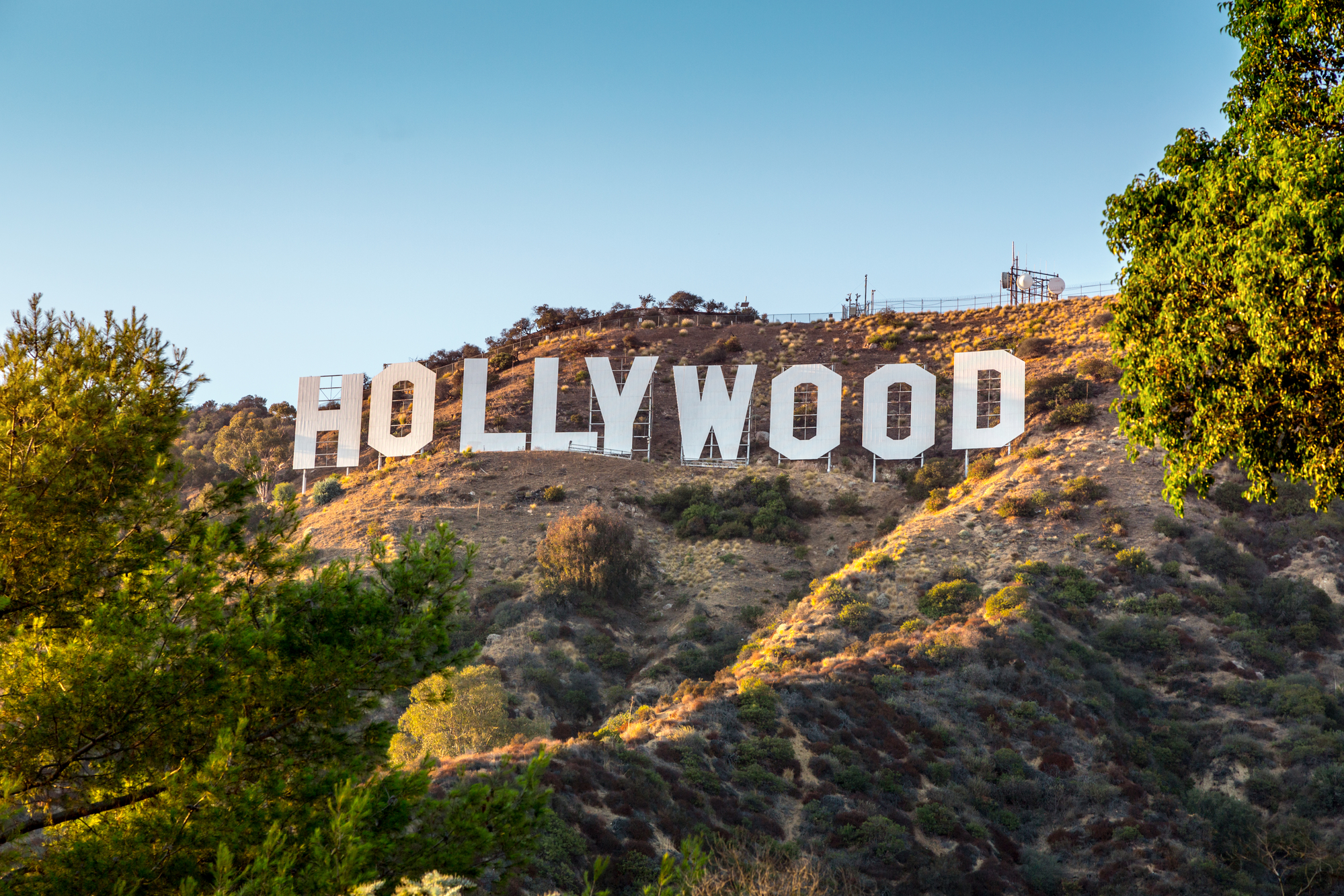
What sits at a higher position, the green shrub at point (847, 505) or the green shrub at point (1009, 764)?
the green shrub at point (847, 505)

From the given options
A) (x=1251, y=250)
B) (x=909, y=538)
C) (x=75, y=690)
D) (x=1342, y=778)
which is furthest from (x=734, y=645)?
(x=75, y=690)

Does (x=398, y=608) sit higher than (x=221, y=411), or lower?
lower

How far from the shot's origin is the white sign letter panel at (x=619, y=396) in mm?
58750

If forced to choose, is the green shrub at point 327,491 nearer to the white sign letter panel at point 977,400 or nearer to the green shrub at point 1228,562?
the white sign letter panel at point 977,400

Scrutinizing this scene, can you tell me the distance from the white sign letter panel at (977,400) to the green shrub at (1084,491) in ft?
15.9

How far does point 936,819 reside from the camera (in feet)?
88.6

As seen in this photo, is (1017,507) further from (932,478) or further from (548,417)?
(548,417)

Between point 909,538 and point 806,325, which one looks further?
point 806,325

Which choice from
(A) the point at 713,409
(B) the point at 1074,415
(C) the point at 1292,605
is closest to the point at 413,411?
(A) the point at 713,409

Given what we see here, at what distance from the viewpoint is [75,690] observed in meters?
9.05

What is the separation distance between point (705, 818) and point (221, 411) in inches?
3153

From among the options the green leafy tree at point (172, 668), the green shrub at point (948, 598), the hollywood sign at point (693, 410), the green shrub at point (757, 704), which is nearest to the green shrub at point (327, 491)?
the hollywood sign at point (693, 410)

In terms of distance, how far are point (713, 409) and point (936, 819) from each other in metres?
33.1

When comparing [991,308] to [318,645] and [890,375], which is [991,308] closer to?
[890,375]
